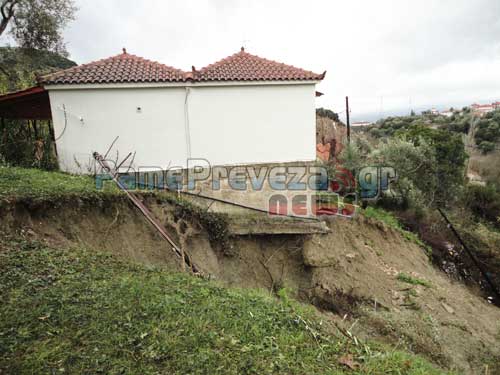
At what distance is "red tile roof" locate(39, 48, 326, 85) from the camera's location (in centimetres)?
764

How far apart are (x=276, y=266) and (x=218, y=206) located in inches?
103

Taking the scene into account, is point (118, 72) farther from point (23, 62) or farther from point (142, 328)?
point (23, 62)

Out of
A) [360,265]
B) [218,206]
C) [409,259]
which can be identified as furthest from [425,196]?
[218,206]

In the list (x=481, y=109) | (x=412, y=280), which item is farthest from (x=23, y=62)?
(x=481, y=109)

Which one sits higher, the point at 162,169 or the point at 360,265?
the point at 162,169

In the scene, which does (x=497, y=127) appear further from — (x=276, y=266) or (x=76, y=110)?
(x=76, y=110)

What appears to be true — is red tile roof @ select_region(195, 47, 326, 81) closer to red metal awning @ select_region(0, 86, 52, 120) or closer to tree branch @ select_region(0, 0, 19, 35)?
red metal awning @ select_region(0, 86, 52, 120)

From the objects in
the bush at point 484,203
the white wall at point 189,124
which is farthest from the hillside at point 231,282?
the bush at point 484,203

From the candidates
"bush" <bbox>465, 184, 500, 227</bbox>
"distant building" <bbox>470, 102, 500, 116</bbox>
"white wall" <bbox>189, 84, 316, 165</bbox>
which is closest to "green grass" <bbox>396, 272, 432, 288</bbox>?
"white wall" <bbox>189, 84, 316, 165</bbox>

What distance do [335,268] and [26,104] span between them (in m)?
10.7

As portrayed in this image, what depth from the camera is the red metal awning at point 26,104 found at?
761cm

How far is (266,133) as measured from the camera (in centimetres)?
865

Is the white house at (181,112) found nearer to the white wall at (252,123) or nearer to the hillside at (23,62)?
the white wall at (252,123)

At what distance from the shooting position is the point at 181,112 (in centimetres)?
820
